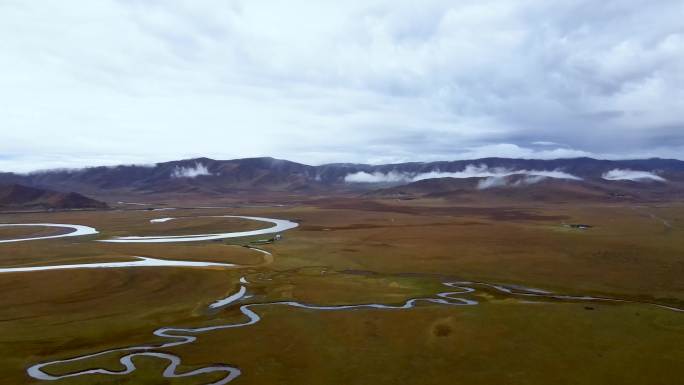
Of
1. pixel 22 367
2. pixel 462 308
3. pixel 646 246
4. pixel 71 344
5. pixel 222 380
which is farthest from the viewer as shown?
pixel 646 246

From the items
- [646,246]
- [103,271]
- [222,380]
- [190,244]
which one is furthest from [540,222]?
[222,380]

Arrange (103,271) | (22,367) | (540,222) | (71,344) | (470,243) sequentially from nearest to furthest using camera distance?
(22,367) < (71,344) < (103,271) < (470,243) < (540,222)

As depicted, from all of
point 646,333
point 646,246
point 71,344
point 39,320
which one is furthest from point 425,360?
point 646,246

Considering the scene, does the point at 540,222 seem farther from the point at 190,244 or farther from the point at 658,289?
the point at 190,244

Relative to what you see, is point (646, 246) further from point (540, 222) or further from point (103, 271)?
point (103, 271)

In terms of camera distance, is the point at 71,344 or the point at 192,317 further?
the point at 192,317

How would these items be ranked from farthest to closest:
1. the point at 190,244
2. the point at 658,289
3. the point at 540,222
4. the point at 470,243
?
the point at 540,222 → the point at 190,244 → the point at 470,243 → the point at 658,289
